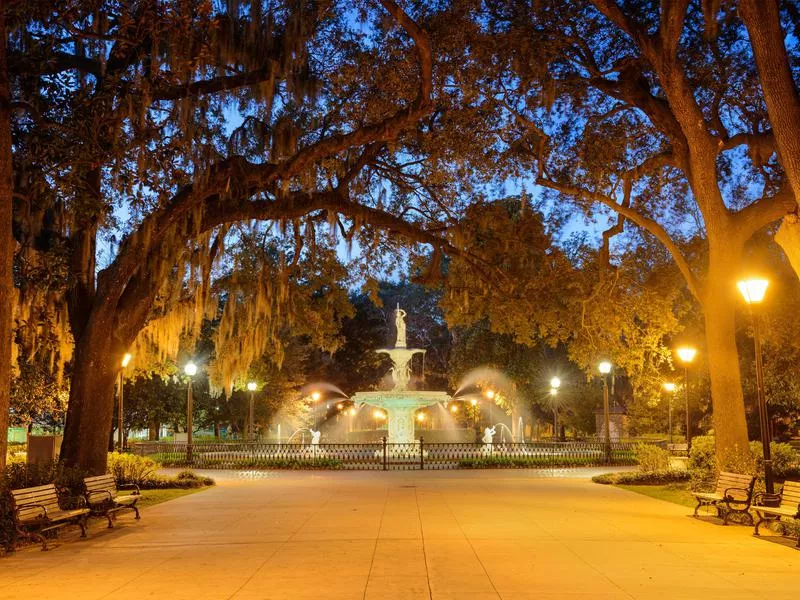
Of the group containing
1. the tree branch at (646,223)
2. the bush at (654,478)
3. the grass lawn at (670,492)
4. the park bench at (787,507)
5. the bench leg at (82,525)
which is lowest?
the grass lawn at (670,492)

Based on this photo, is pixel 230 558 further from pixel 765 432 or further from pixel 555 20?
pixel 555 20

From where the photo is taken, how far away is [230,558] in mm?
9422

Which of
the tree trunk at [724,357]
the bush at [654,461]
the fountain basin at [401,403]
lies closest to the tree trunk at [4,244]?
the tree trunk at [724,357]

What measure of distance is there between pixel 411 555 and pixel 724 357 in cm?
952

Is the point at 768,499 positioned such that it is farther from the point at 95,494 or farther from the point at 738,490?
the point at 95,494

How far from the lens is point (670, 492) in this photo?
18391mm

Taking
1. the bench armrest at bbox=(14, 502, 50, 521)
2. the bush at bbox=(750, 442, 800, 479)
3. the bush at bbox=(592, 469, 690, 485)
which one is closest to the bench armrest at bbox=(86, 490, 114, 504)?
the bench armrest at bbox=(14, 502, 50, 521)

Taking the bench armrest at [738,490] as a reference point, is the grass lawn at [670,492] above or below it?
below

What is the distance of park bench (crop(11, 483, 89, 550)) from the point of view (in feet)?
34.3

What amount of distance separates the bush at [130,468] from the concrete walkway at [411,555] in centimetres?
362

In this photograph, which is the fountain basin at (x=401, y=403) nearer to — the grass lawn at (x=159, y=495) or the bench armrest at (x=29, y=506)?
the grass lawn at (x=159, y=495)

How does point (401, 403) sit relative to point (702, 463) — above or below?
above

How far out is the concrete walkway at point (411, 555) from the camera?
24.9ft

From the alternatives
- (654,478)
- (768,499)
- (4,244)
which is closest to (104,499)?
(4,244)
